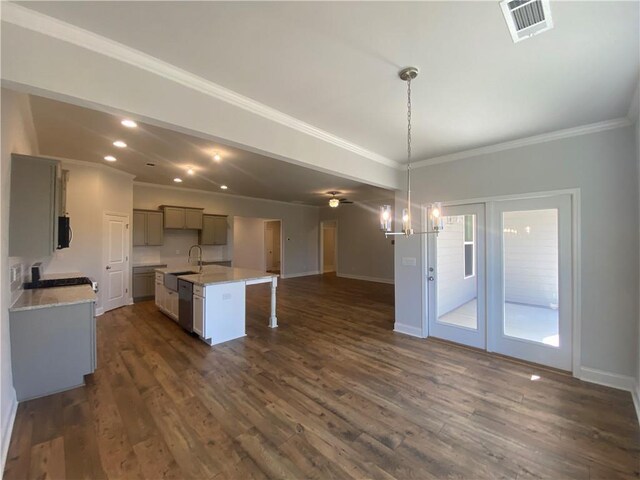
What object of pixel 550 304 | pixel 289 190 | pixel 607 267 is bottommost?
pixel 550 304

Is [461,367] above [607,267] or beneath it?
beneath

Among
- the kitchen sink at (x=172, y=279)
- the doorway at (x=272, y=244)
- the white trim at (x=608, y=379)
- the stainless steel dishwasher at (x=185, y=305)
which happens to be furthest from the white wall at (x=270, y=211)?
the white trim at (x=608, y=379)

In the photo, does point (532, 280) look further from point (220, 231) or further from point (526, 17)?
point (220, 231)

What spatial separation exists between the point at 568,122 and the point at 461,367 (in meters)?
2.97

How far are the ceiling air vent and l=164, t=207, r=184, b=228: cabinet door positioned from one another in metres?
7.17

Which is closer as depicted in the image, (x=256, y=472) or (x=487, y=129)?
(x=256, y=472)

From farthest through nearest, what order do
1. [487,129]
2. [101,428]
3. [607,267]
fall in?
1. [487,129]
2. [607,267]
3. [101,428]

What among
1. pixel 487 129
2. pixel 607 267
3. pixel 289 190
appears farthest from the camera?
pixel 289 190

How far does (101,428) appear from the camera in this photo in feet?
7.11

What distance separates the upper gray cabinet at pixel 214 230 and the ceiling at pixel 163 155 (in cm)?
85

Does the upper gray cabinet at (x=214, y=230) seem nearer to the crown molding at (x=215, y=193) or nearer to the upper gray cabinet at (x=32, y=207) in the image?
the crown molding at (x=215, y=193)

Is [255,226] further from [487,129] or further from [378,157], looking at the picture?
[487,129]

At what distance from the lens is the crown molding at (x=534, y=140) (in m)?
2.83

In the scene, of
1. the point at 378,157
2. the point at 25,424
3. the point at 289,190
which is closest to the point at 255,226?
the point at 289,190
